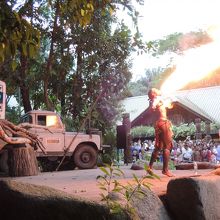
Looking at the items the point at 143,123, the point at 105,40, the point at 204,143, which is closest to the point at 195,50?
the point at 105,40

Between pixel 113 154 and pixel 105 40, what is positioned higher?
pixel 105 40

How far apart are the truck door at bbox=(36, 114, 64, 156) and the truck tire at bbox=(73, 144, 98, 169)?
2.50ft

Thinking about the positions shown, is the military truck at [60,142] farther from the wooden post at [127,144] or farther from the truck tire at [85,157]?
the wooden post at [127,144]

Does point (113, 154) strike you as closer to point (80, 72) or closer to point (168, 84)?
point (80, 72)

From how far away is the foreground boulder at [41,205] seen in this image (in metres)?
4.26

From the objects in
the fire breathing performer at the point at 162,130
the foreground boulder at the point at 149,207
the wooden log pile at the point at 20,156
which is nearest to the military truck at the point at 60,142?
the wooden log pile at the point at 20,156

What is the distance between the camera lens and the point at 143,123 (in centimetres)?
3338

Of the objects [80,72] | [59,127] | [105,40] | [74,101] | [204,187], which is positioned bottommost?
[204,187]

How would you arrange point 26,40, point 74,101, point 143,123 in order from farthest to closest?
1. point 143,123
2. point 74,101
3. point 26,40

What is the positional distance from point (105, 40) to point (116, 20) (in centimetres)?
192

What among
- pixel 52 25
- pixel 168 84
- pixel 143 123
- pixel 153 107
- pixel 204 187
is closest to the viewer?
pixel 204 187

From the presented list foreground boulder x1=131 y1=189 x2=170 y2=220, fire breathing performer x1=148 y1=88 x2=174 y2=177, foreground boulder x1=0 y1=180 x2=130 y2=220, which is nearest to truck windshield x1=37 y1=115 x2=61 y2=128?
fire breathing performer x1=148 y1=88 x2=174 y2=177

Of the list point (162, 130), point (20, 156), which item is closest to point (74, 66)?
point (20, 156)

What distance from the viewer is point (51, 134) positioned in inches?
614
